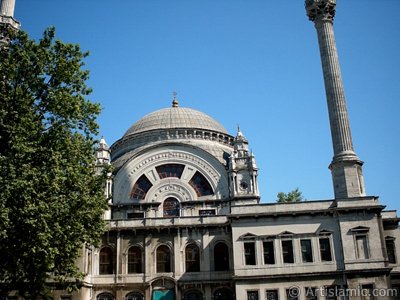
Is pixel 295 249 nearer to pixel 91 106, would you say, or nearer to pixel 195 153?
pixel 195 153

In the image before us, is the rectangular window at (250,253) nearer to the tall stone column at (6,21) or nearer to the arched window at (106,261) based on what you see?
the arched window at (106,261)

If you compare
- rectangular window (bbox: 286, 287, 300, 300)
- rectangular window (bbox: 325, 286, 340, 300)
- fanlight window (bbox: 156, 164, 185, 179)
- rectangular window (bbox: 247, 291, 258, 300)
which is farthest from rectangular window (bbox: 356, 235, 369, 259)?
fanlight window (bbox: 156, 164, 185, 179)

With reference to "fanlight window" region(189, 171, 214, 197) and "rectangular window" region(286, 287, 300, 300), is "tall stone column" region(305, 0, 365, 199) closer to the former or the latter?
"rectangular window" region(286, 287, 300, 300)

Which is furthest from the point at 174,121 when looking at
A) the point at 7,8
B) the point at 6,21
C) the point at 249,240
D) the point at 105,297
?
the point at 105,297

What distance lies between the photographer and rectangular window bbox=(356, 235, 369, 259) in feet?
91.9

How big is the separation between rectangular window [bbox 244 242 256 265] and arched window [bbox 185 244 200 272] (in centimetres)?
376

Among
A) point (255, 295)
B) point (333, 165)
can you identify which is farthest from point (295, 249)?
point (333, 165)

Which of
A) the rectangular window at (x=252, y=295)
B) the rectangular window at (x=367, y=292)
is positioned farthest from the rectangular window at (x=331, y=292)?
the rectangular window at (x=252, y=295)

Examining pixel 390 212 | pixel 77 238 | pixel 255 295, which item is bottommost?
pixel 255 295

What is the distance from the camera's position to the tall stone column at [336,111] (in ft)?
98.8

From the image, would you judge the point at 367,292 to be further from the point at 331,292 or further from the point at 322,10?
the point at 322,10

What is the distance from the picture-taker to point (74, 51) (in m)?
22.3

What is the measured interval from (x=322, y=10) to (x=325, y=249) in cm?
1891

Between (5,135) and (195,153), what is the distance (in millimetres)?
19644
